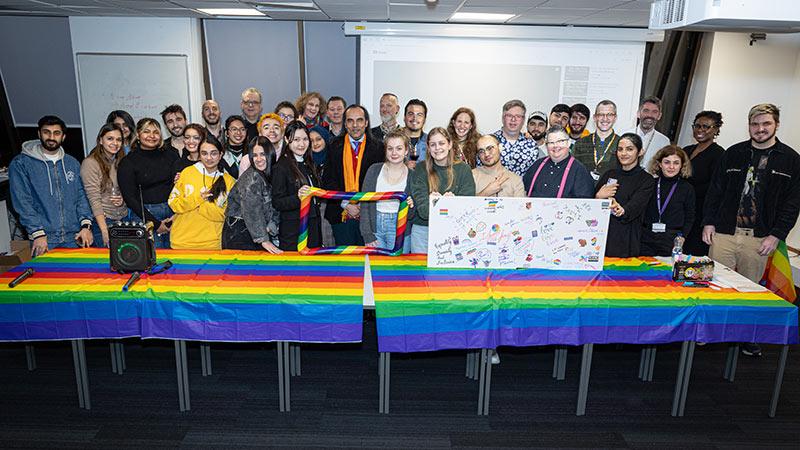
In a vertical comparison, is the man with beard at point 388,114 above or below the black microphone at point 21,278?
above

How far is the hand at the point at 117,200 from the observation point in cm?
421

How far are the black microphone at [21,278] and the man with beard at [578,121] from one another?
4464 millimetres

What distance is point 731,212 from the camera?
415cm

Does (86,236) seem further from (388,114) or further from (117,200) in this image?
(388,114)

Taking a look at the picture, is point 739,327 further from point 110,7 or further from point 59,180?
point 110,7

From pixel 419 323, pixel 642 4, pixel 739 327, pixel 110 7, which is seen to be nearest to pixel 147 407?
pixel 419 323

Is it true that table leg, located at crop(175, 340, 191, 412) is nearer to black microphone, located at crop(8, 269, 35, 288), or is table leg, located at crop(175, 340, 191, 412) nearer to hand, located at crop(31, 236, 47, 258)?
black microphone, located at crop(8, 269, 35, 288)

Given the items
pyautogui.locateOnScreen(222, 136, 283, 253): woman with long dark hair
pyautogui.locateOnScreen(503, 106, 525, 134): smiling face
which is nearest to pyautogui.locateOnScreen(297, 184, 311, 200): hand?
pyautogui.locateOnScreen(222, 136, 283, 253): woman with long dark hair

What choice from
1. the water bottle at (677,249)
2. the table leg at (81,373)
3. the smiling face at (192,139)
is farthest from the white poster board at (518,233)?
the table leg at (81,373)

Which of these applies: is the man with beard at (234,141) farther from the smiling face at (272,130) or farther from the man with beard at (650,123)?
the man with beard at (650,123)

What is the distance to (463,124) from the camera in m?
4.39

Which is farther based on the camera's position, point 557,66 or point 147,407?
point 557,66

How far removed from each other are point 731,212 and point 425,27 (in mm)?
4137

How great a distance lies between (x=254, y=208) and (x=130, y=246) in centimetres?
81
